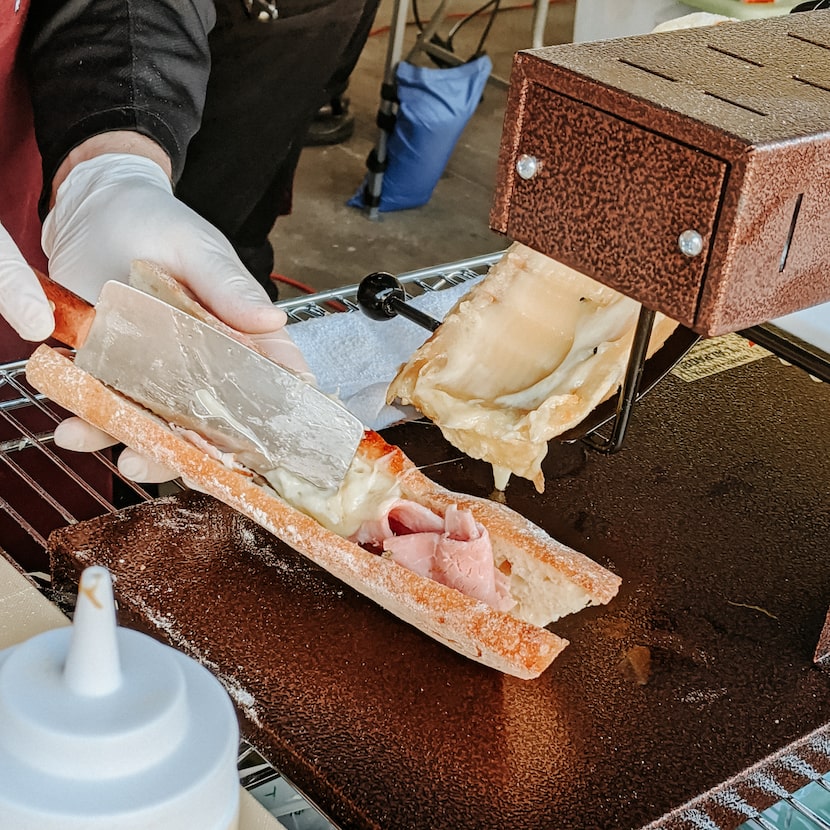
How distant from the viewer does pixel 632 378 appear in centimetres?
113

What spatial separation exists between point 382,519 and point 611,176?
0.52 meters

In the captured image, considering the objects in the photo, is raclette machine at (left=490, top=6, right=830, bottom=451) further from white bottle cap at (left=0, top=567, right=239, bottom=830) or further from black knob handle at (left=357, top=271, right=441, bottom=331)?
black knob handle at (left=357, top=271, right=441, bottom=331)

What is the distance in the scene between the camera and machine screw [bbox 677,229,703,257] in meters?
0.68

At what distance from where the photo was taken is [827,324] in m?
1.46

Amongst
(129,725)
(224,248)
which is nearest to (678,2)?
(224,248)

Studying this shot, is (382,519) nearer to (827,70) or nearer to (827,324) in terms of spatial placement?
(827,70)

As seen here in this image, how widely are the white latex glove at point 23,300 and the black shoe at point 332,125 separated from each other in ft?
12.4

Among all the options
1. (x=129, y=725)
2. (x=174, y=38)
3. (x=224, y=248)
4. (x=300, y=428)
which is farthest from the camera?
(x=174, y=38)

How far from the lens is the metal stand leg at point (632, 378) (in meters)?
1.04

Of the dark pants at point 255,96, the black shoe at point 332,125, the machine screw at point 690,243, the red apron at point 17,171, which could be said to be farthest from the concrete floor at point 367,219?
A: the machine screw at point 690,243

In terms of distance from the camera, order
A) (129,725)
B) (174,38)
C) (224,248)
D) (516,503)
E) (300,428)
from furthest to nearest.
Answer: (174,38)
(224,248)
(516,503)
(300,428)
(129,725)

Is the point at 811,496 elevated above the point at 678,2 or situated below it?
below

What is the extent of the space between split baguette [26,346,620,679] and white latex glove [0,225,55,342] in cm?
3

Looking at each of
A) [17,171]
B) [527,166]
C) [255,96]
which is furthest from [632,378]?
[255,96]
